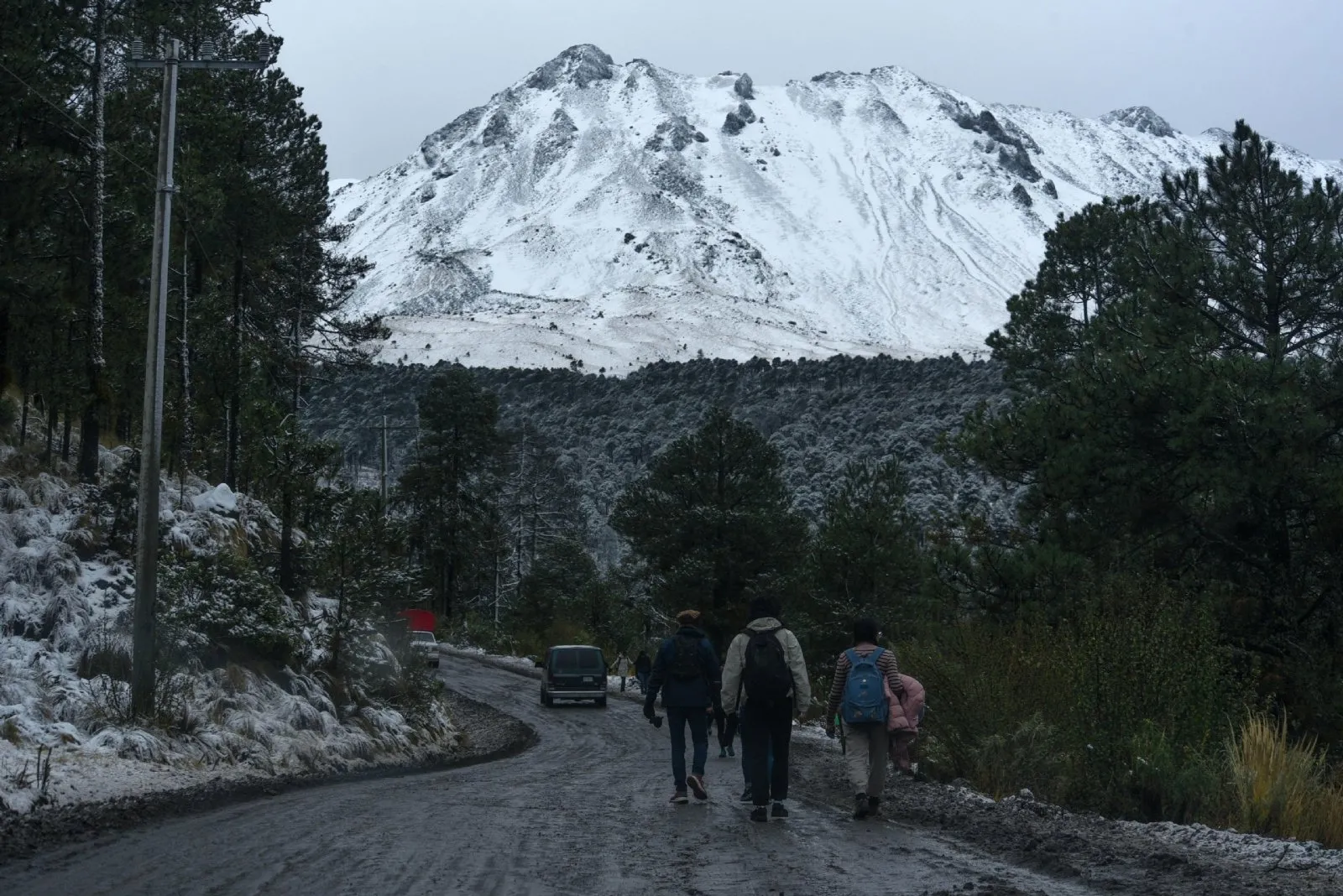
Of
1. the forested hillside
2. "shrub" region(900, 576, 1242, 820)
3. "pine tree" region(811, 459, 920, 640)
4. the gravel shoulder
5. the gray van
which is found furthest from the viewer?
the forested hillside

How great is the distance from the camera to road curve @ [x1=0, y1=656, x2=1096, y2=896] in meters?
8.01

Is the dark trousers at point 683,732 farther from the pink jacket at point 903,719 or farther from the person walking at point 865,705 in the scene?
the pink jacket at point 903,719

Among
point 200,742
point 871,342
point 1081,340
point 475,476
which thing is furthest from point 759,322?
point 200,742

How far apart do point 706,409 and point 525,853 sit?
7665cm

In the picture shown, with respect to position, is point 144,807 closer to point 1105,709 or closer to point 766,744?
point 766,744

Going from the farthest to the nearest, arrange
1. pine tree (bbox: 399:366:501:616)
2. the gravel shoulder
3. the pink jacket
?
1. pine tree (bbox: 399:366:501:616)
2. the pink jacket
3. the gravel shoulder

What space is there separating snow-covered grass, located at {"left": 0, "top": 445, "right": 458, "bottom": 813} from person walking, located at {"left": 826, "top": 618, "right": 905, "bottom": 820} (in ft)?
21.4

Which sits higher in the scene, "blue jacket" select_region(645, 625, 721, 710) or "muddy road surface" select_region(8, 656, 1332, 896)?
"blue jacket" select_region(645, 625, 721, 710)

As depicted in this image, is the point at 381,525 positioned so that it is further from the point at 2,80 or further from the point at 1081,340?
the point at 1081,340

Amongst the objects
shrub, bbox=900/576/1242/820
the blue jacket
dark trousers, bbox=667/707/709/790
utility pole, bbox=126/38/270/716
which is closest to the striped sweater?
the blue jacket

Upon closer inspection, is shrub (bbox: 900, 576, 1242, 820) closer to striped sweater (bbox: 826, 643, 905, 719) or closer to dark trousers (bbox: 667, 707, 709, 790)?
striped sweater (bbox: 826, 643, 905, 719)

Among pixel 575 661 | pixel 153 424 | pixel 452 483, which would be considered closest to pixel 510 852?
pixel 153 424

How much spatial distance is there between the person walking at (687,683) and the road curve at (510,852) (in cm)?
52

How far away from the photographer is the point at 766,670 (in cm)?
1148
